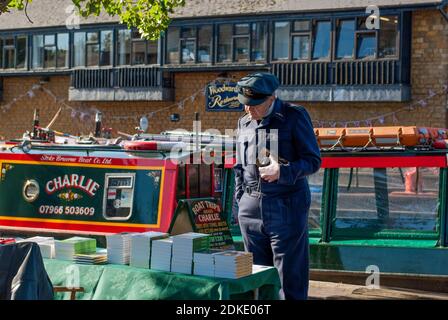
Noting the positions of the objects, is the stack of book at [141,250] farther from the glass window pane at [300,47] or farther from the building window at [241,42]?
the building window at [241,42]

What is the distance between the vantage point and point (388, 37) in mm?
22438

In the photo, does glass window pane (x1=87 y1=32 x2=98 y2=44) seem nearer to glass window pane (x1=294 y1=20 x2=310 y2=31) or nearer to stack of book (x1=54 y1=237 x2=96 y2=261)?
glass window pane (x1=294 y1=20 x2=310 y2=31)

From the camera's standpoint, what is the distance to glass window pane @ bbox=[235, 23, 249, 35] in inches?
970

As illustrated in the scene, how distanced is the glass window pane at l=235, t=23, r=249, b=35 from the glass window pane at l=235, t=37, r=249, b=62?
0.18m

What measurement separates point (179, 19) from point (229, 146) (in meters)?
16.5

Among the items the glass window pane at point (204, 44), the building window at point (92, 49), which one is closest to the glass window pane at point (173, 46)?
the glass window pane at point (204, 44)

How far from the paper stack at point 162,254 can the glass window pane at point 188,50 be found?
2018 centimetres

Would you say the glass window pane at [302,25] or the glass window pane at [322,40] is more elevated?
the glass window pane at [302,25]

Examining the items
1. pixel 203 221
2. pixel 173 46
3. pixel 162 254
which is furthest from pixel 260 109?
pixel 173 46

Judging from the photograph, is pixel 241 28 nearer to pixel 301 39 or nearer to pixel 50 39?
pixel 301 39

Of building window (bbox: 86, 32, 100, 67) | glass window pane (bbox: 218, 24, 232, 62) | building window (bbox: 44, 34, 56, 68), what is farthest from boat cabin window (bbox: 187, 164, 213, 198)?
building window (bbox: 44, 34, 56, 68)

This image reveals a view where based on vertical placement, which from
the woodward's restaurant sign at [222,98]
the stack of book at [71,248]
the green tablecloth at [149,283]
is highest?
the woodward's restaurant sign at [222,98]

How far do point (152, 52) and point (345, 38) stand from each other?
20.9 ft

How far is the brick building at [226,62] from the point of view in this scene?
22062 mm
